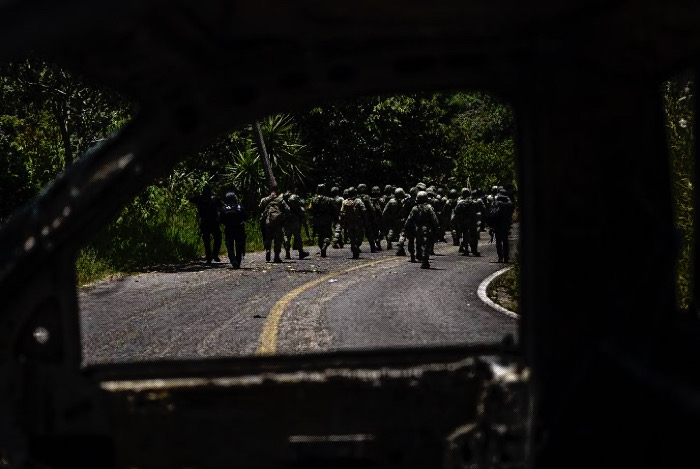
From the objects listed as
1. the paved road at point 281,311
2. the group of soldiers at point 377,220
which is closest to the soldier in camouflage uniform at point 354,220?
the group of soldiers at point 377,220

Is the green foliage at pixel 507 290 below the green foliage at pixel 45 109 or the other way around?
below

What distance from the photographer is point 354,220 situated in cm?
2795

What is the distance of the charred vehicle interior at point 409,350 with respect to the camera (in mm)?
2236

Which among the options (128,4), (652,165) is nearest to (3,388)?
(128,4)

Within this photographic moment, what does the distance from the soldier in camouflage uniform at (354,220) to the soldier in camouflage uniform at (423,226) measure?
12.5 feet

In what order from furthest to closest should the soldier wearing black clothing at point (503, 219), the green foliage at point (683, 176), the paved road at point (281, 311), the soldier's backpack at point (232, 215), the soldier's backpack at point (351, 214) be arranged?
the soldier's backpack at point (351, 214)
the soldier's backpack at point (232, 215)
the soldier wearing black clothing at point (503, 219)
the paved road at point (281, 311)
the green foliage at point (683, 176)

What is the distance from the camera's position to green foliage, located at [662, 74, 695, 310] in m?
10.2

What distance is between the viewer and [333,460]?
8.98 feet

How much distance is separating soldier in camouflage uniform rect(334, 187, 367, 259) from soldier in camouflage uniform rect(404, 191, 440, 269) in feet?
12.5

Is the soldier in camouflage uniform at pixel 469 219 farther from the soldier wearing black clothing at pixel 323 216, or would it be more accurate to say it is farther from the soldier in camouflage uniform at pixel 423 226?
the soldier wearing black clothing at pixel 323 216

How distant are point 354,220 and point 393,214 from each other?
3391 millimetres

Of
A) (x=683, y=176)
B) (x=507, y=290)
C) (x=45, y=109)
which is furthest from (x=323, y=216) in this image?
(x=683, y=176)

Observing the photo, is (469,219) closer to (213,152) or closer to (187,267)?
(213,152)

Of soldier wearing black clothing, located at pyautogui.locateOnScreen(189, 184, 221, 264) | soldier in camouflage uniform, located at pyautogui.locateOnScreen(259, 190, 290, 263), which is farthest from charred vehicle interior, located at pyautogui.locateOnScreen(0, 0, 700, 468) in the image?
soldier in camouflage uniform, located at pyautogui.locateOnScreen(259, 190, 290, 263)
